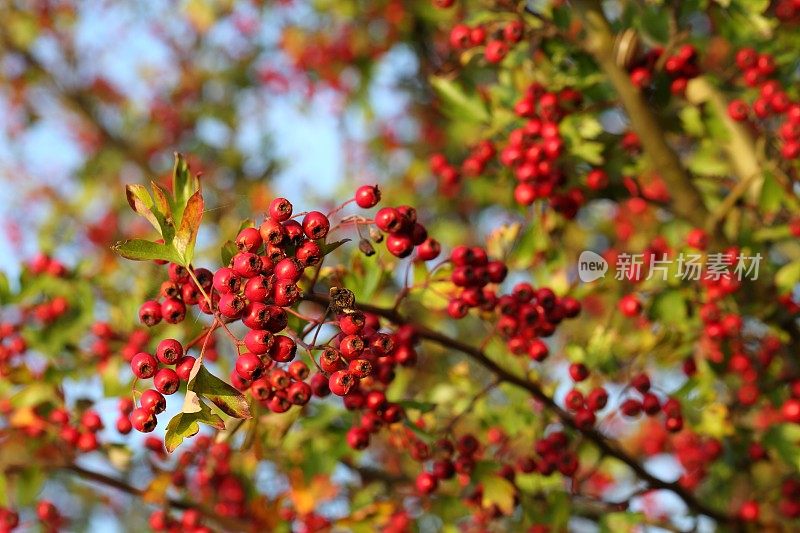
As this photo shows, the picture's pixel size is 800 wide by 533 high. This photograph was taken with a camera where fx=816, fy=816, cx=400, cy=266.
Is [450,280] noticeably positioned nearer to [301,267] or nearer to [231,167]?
[301,267]

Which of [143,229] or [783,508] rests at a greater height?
[783,508]

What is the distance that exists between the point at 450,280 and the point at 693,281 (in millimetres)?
1114

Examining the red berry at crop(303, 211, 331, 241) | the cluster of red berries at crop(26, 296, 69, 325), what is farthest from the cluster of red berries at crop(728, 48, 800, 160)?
the cluster of red berries at crop(26, 296, 69, 325)

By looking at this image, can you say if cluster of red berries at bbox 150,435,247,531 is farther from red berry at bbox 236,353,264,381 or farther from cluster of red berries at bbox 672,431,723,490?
cluster of red berries at bbox 672,431,723,490

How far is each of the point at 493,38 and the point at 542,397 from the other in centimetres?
127

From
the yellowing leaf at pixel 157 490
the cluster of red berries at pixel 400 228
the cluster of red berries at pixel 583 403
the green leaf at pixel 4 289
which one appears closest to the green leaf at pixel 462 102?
the cluster of red berries at pixel 583 403

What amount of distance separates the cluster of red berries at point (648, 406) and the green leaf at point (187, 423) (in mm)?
1538

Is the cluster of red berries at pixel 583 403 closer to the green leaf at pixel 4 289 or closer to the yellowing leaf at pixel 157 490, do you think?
the yellowing leaf at pixel 157 490

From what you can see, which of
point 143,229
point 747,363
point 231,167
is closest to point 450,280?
point 747,363

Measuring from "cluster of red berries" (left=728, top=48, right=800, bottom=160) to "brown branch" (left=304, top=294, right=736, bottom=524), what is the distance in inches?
47.8

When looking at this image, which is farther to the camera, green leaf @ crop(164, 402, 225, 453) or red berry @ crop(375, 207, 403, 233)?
red berry @ crop(375, 207, 403, 233)

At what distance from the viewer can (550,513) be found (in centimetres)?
261

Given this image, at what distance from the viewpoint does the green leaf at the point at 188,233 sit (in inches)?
67.4

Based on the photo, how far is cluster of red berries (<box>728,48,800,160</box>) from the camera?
281 centimetres
